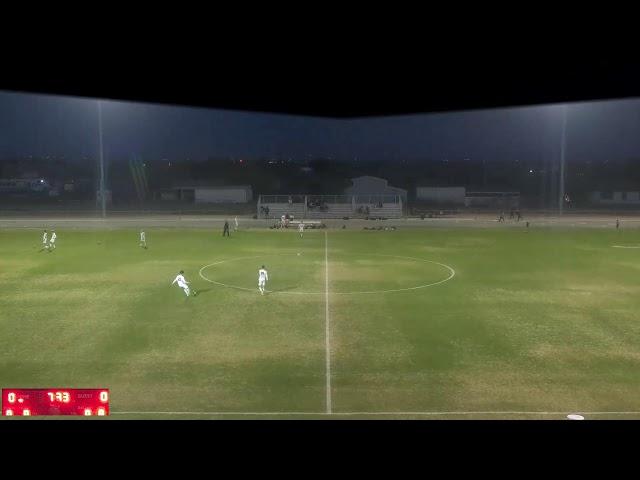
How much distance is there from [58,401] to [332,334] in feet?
21.6

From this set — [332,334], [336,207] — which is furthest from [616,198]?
[332,334]

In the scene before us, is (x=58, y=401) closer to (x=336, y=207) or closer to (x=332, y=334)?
(x=332, y=334)

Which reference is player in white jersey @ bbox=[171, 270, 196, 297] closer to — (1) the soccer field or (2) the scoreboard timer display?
(1) the soccer field

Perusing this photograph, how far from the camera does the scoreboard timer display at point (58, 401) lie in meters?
4.61

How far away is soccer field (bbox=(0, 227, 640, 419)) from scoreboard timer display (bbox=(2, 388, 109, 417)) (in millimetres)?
2218

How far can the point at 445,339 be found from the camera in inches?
407

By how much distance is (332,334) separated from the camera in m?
10.7

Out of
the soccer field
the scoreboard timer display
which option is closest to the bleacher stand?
the soccer field

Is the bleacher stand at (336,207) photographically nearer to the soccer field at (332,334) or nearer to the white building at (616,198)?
the soccer field at (332,334)

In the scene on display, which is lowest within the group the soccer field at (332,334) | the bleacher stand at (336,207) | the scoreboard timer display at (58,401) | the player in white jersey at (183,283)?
the soccer field at (332,334)

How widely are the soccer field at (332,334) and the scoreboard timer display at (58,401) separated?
7.28 feet

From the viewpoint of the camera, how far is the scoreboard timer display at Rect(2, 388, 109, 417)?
181 inches

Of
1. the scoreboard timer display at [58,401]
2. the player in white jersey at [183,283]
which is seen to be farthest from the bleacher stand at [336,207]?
the scoreboard timer display at [58,401]
